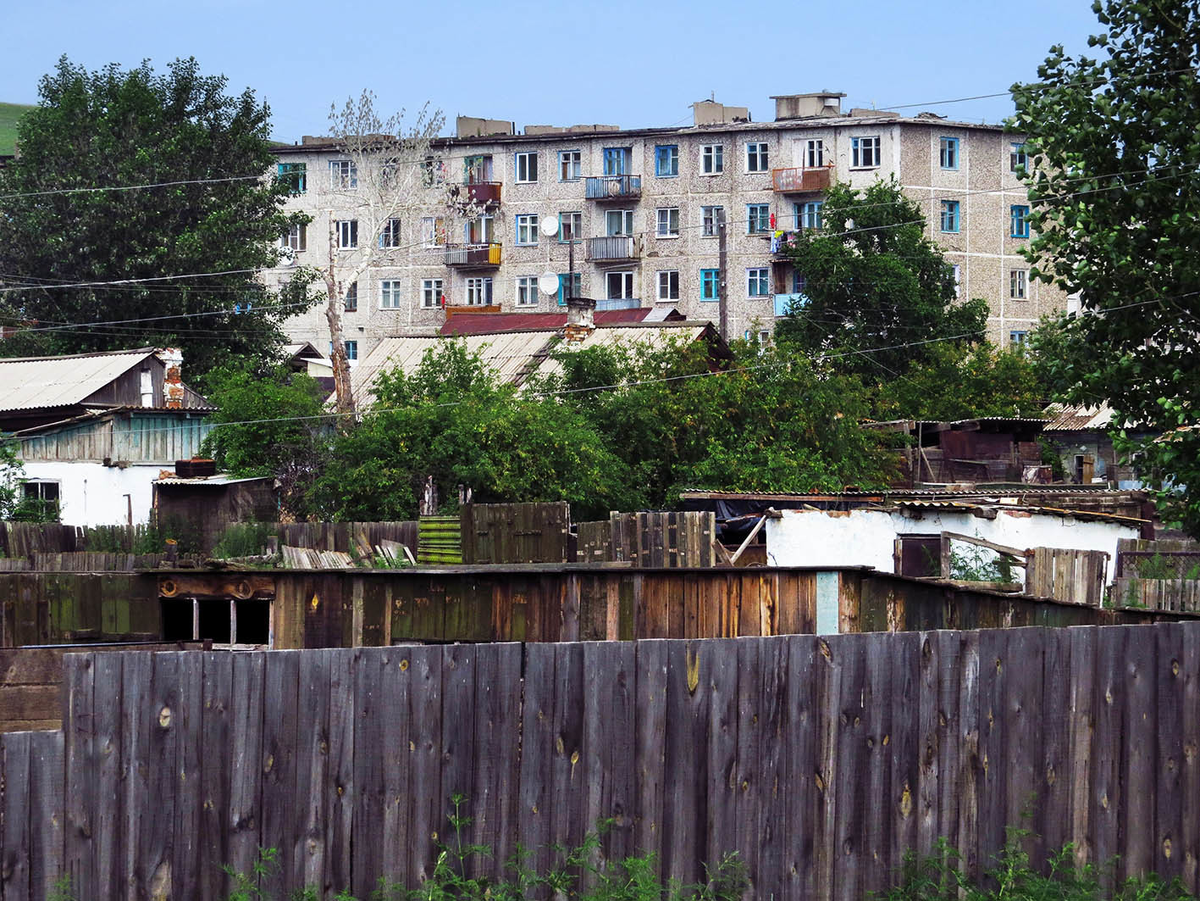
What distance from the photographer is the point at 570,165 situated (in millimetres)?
69500

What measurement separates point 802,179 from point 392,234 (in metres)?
20.1

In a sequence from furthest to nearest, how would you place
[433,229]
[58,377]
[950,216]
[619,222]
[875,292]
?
[433,229]
[619,222]
[950,216]
[875,292]
[58,377]

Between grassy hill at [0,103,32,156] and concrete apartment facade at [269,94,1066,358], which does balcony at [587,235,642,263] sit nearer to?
concrete apartment facade at [269,94,1066,358]

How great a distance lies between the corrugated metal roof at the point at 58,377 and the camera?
3597cm

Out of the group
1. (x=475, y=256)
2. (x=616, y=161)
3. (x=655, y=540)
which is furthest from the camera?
(x=475, y=256)

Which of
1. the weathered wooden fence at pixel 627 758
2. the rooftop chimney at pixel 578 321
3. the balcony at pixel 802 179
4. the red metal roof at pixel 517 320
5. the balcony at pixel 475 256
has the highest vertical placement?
the balcony at pixel 802 179

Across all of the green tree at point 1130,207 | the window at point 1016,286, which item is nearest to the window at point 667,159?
the window at point 1016,286

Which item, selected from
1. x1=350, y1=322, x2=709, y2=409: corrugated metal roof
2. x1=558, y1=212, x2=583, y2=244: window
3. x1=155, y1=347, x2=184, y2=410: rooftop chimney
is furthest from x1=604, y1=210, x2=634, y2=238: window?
x1=155, y1=347, x2=184, y2=410: rooftop chimney

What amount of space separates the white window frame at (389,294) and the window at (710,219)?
1567 cm

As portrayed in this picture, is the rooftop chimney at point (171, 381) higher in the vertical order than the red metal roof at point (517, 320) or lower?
lower

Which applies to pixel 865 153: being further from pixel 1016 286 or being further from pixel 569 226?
pixel 569 226

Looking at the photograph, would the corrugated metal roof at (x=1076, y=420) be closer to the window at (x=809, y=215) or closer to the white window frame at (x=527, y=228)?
the window at (x=809, y=215)

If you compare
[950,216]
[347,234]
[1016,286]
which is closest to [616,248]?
[347,234]

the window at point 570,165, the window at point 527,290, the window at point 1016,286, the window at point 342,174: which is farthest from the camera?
the window at point 342,174
